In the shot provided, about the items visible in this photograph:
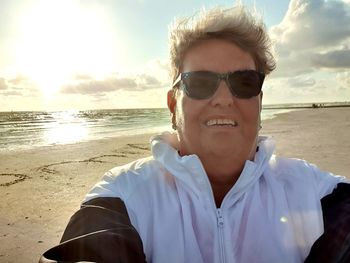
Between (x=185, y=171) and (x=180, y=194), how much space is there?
141 millimetres

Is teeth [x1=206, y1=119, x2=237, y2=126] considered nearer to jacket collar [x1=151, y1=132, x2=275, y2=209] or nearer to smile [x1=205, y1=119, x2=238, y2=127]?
smile [x1=205, y1=119, x2=238, y2=127]

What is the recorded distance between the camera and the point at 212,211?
1.99m

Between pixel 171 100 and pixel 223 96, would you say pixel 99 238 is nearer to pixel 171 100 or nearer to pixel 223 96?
pixel 223 96

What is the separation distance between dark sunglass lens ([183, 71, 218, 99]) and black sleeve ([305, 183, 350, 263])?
0.98 meters

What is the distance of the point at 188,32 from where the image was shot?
2318 mm

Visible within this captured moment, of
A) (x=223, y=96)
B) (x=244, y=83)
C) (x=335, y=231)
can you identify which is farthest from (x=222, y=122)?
(x=335, y=231)

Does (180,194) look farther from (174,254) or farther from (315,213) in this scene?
(315,213)

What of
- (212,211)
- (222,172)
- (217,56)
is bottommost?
(212,211)

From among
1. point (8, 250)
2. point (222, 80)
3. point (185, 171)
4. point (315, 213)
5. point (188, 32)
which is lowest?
point (8, 250)

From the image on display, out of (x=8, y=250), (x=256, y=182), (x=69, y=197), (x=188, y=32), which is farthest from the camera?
(x=69, y=197)

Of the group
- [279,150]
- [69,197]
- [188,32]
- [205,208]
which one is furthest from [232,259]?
[279,150]

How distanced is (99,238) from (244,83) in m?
1.33

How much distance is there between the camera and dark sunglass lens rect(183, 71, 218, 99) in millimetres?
2209

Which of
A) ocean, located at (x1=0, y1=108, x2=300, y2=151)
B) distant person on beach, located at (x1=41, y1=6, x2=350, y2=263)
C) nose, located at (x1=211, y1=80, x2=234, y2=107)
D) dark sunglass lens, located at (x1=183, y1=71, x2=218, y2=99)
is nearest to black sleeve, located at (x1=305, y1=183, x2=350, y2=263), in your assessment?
distant person on beach, located at (x1=41, y1=6, x2=350, y2=263)
